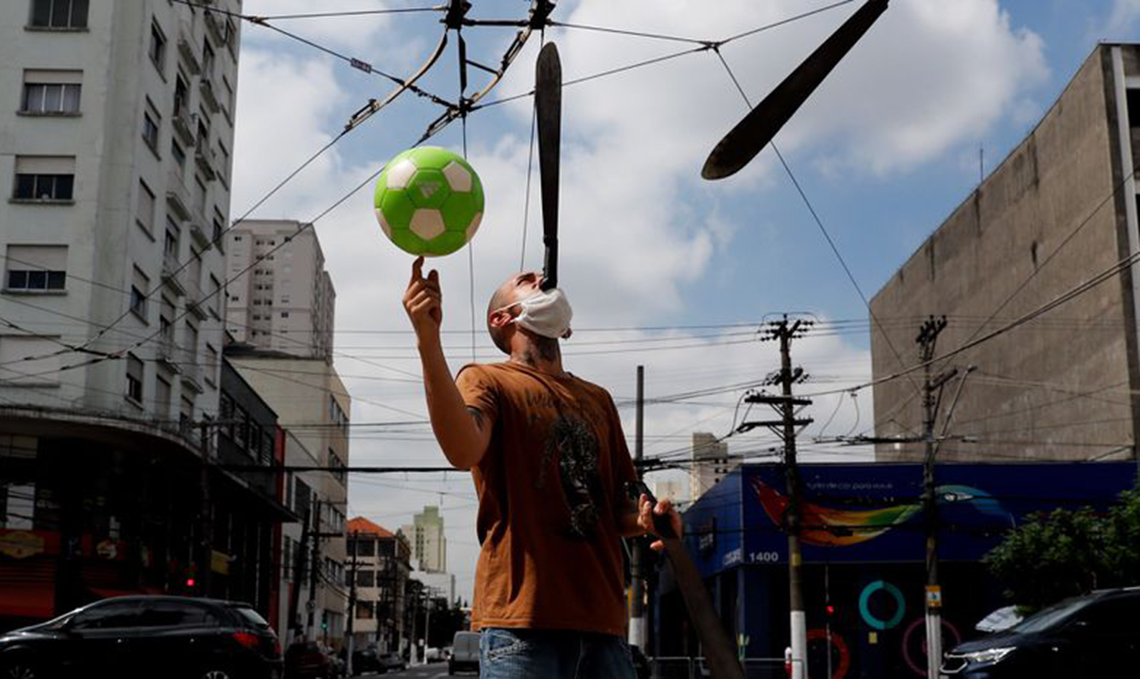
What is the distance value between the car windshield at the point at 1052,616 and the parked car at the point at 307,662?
2465 centimetres

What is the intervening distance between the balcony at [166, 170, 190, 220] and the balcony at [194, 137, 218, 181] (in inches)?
81.4

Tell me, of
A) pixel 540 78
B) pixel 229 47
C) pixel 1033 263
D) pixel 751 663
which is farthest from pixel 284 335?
pixel 540 78

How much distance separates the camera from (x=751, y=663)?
1134 inches

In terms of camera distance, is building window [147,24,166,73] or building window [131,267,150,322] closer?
building window [131,267,150,322]

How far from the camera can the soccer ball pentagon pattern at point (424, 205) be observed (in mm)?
3680

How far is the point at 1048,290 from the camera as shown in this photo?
44656mm

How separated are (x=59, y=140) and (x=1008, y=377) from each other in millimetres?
34441

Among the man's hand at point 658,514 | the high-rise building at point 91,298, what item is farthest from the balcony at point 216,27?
the man's hand at point 658,514

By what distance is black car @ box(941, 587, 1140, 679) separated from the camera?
1378cm

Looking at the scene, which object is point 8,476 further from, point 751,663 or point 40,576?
point 751,663

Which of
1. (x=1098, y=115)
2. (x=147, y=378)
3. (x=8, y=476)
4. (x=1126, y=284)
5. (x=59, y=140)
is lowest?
(x=8, y=476)

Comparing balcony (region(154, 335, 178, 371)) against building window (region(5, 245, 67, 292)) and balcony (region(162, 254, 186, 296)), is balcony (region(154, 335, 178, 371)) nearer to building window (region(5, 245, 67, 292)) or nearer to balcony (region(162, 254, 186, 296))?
balcony (region(162, 254, 186, 296))

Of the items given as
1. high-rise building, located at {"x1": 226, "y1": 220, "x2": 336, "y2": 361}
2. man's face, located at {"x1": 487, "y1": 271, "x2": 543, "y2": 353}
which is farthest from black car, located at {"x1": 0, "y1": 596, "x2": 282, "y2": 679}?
high-rise building, located at {"x1": 226, "y1": 220, "x2": 336, "y2": 361}

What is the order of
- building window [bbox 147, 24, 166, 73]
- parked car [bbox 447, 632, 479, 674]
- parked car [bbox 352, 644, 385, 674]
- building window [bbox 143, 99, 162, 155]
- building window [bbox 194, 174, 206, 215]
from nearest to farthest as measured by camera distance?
building window [bbox 143, 99, 162, 155]
building window [bbox 147, 24, 166, 73]
building window [bbox 194, 174, 206, 215]
parked car [bbox 447, 632, 479, 674]
parked car [bbox 352, 644, 385, 674]
